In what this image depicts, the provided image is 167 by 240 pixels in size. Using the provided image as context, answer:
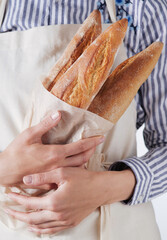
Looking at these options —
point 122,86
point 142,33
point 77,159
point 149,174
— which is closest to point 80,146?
point 77,159

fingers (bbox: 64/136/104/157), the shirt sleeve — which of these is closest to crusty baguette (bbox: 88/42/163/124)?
fingers (bbox: 64/136/104/157)

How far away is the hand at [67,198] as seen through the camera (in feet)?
2.42

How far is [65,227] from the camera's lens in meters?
0.81

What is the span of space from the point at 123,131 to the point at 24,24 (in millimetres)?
363

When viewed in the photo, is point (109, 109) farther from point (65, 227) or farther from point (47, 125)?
point (65, 227)

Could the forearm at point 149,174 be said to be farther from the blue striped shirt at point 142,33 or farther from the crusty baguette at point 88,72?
the crusty baguette at point 88,72

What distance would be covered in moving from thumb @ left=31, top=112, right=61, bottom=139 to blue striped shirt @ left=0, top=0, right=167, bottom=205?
0.89 ft

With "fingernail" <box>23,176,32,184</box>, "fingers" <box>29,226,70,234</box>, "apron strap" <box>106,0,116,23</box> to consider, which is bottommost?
"fingers" <box>29,226,70,234</box>

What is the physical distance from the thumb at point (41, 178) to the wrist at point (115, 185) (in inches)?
4.5

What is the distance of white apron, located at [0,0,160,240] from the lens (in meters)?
0.84

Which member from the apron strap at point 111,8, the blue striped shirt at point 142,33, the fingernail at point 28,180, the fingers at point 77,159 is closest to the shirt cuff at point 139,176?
the blue striped shirt at point 142,33

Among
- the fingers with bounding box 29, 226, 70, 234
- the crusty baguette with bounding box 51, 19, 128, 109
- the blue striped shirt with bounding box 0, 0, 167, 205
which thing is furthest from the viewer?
the blue striped shirt with bounding box 0, 0, 167, 205

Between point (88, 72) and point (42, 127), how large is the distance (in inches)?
5.5

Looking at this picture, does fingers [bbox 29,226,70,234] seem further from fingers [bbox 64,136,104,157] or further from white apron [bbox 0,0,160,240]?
fingers [bbox 64,136,104,157]
